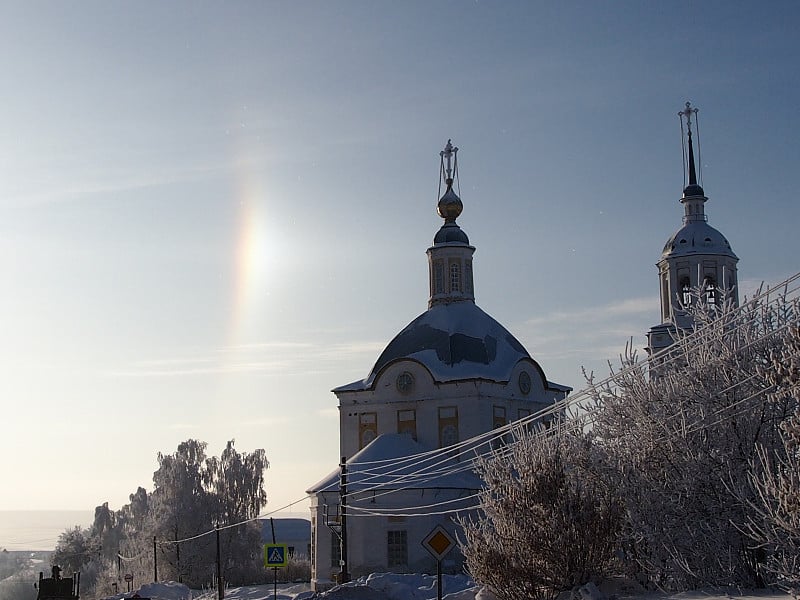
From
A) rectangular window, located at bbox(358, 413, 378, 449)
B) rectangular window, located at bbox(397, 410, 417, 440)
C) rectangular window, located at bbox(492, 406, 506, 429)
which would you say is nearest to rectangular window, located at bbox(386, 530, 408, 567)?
rectangular window, located at bbox(397, 410, 417, 440)

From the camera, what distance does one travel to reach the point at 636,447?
19266mm

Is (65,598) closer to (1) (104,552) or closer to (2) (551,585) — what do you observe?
(2) (551,585)

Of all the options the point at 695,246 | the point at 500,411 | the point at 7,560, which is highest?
the point at 695,246

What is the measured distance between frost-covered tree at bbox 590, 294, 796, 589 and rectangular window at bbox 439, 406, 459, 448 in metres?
25.7

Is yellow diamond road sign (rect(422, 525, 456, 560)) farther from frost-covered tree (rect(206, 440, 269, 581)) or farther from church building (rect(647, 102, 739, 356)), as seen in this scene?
frost-covered tree (rect(206, 440, 269, 581))

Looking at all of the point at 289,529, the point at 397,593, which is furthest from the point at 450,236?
the point at 289,529

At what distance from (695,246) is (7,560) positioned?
139341 mm

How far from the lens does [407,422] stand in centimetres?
4625

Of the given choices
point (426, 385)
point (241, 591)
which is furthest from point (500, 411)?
point (241, 591)

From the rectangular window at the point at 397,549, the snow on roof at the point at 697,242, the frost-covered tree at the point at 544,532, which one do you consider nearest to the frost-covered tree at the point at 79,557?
the rectangular window at the point at 397,549

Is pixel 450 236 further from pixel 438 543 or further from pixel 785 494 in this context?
pixel 785 494

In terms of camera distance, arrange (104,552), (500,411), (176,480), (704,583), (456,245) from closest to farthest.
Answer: (704,583) < (500,411) < (456,245) < (176,480) < (104,552)

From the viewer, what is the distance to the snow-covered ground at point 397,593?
52.7 feet

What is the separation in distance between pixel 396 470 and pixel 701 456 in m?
24.5
